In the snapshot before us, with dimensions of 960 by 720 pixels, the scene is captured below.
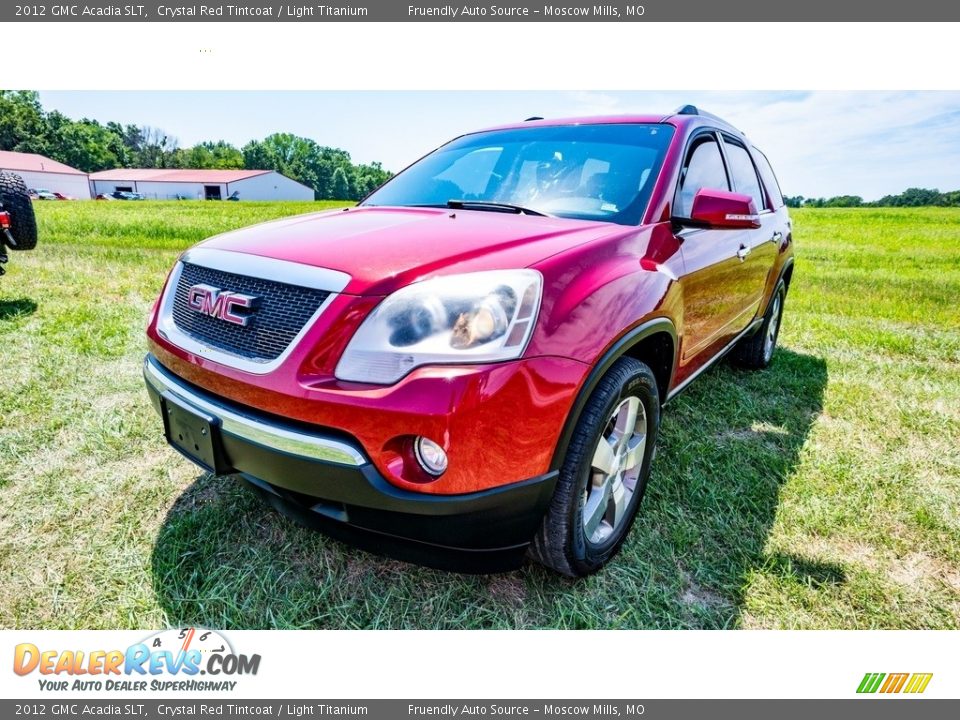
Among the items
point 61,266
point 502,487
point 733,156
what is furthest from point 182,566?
point 61,266

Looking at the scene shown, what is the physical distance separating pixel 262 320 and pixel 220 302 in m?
0.21

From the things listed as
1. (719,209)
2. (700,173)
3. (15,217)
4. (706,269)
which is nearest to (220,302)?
(719,209)

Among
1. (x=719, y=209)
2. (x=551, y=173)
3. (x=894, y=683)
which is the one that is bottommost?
(x=894, y=683)

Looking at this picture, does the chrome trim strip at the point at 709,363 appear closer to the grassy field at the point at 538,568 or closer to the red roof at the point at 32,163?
the grassy field at the point at 538,568

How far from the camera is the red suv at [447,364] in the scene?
1.54 metres

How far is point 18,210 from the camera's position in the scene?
5129 millimetres

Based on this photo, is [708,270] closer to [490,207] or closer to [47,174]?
[490,207]

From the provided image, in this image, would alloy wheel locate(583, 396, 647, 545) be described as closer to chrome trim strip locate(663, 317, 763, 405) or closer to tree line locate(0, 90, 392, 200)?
chrome trim strip locate(663, 317, 763, 405)

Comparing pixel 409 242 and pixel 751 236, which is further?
pixel 751 236

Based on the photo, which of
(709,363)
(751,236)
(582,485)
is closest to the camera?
(582,485)

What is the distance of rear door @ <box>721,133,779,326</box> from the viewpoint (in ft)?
11.2

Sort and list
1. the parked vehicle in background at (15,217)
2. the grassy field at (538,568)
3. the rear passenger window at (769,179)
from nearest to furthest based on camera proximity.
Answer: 1. the grassy field at (538,568)
2. the rear passenger window at (769,179)
3. the parked vehicle in background at (15,217)

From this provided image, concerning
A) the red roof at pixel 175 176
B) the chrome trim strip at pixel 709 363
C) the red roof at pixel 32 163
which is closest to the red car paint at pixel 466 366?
the chrome trim strip at pixel 709 363

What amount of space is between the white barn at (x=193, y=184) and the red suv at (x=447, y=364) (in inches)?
2225
